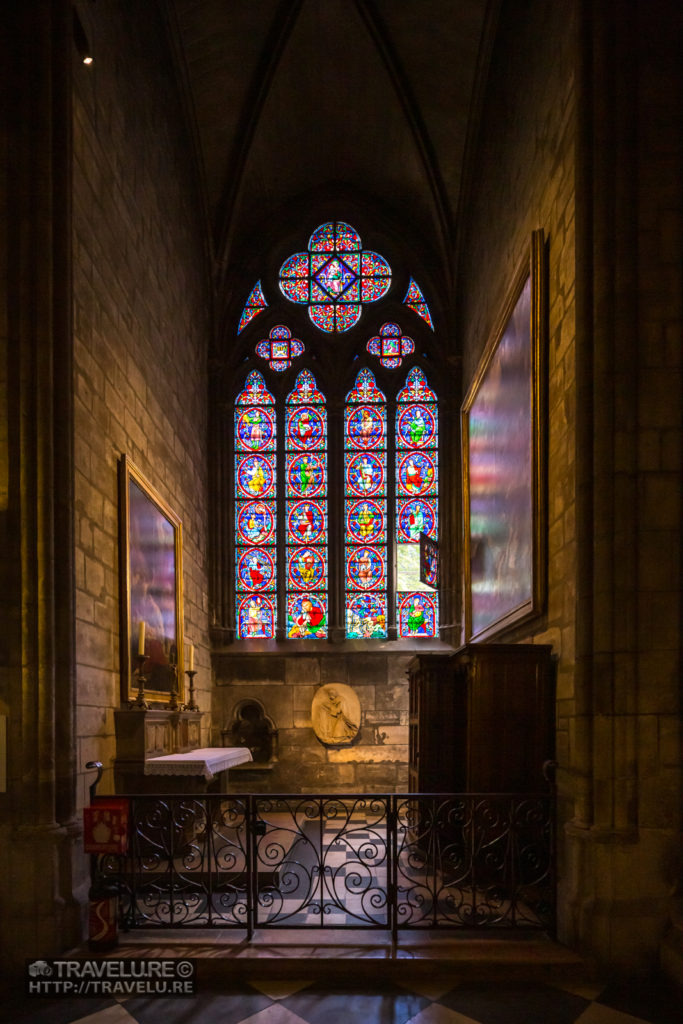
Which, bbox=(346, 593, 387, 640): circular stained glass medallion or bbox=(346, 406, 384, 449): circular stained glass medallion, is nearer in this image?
bbox=(346, 593, 387, 640): circular stained glass medallion

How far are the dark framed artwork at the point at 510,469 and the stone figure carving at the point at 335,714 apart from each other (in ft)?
8.01

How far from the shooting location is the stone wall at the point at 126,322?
5.76 metres

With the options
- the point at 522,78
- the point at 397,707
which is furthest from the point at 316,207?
the point at 397,707

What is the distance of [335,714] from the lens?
1112 centimetres

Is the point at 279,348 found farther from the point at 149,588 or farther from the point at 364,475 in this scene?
the point at 149,588

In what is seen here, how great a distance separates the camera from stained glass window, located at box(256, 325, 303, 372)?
12.4m

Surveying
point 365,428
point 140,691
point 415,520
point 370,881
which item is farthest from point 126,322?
point 415,520

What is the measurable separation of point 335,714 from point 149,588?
4.54 meters

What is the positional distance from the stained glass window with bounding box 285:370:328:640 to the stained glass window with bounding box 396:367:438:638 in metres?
1.11

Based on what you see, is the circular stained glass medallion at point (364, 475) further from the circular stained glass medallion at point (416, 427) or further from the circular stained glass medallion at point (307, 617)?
the circular stained glass medallion at point (307, 617)

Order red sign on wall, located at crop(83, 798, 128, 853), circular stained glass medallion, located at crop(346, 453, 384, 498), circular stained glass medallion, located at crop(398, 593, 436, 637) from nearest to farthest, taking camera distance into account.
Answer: red sign on wall, located at crop(83, 798, 128, 853) < circular stained glass medallion, located at crop(398, 593, 436, 637) < circular stained glass medallion, located at crop(346, 453, 384, 498)

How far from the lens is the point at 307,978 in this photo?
437 centimetres

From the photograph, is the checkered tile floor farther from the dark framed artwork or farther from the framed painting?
the framed painting

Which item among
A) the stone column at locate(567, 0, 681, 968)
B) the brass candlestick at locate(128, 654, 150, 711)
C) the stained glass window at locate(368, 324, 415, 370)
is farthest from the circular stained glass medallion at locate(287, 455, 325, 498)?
the stone column at locate(567, 0, 681, 968)
